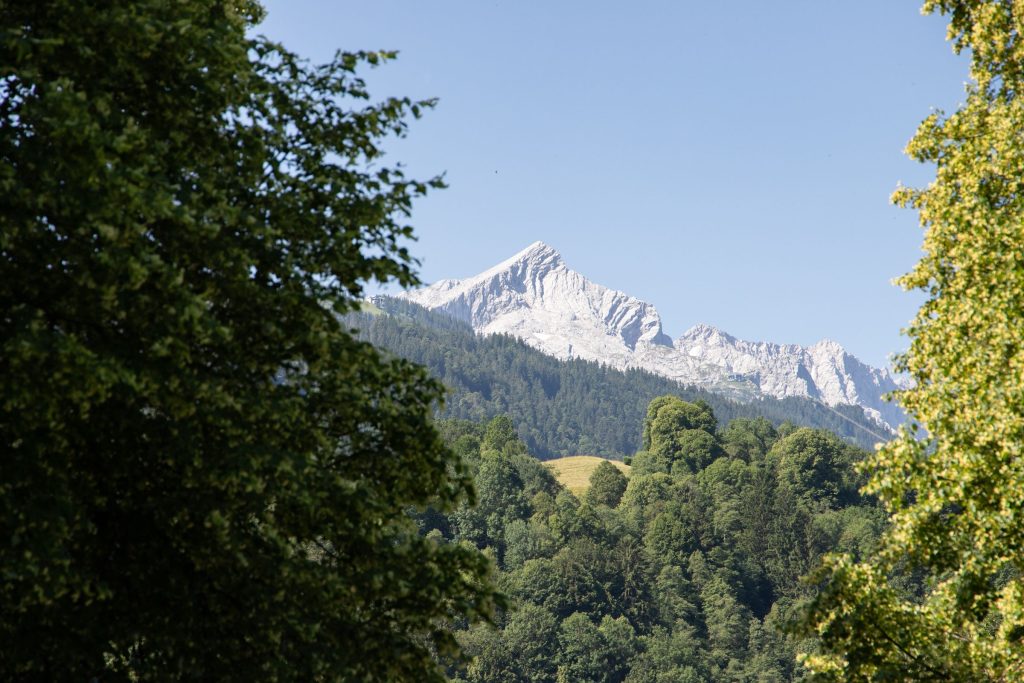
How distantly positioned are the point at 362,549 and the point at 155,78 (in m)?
7.09

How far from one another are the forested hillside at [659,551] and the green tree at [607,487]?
287 mm

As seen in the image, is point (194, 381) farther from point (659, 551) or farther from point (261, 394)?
point (659, 551)

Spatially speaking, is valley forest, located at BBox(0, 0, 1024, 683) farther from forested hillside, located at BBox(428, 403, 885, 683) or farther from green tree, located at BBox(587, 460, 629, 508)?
green tree, located at BBox(587, 460, 629, 508)

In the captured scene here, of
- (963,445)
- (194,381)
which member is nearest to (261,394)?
(194,381)

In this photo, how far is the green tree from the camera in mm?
183250

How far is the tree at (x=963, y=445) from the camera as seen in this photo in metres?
15.9

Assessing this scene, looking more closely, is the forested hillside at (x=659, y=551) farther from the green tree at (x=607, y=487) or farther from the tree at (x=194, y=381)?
the tree at (x=194, y=381)

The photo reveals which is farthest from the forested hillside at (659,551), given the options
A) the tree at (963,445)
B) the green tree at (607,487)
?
the tree at (963,445)

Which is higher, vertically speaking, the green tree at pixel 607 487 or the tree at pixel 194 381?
the green tree at pixel 607 487

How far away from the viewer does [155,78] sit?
1431 centimetres

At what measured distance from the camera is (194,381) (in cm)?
1249

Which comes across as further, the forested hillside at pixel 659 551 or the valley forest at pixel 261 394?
the forested hillside at pixel 659 551

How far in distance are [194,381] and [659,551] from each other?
470 feet

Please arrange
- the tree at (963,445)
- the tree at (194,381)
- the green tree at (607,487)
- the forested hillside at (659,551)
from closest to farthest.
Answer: the tree at (194,381) → the tree at (963,445) → the forested hillside at (659,551) → the green tree at (607,487)
